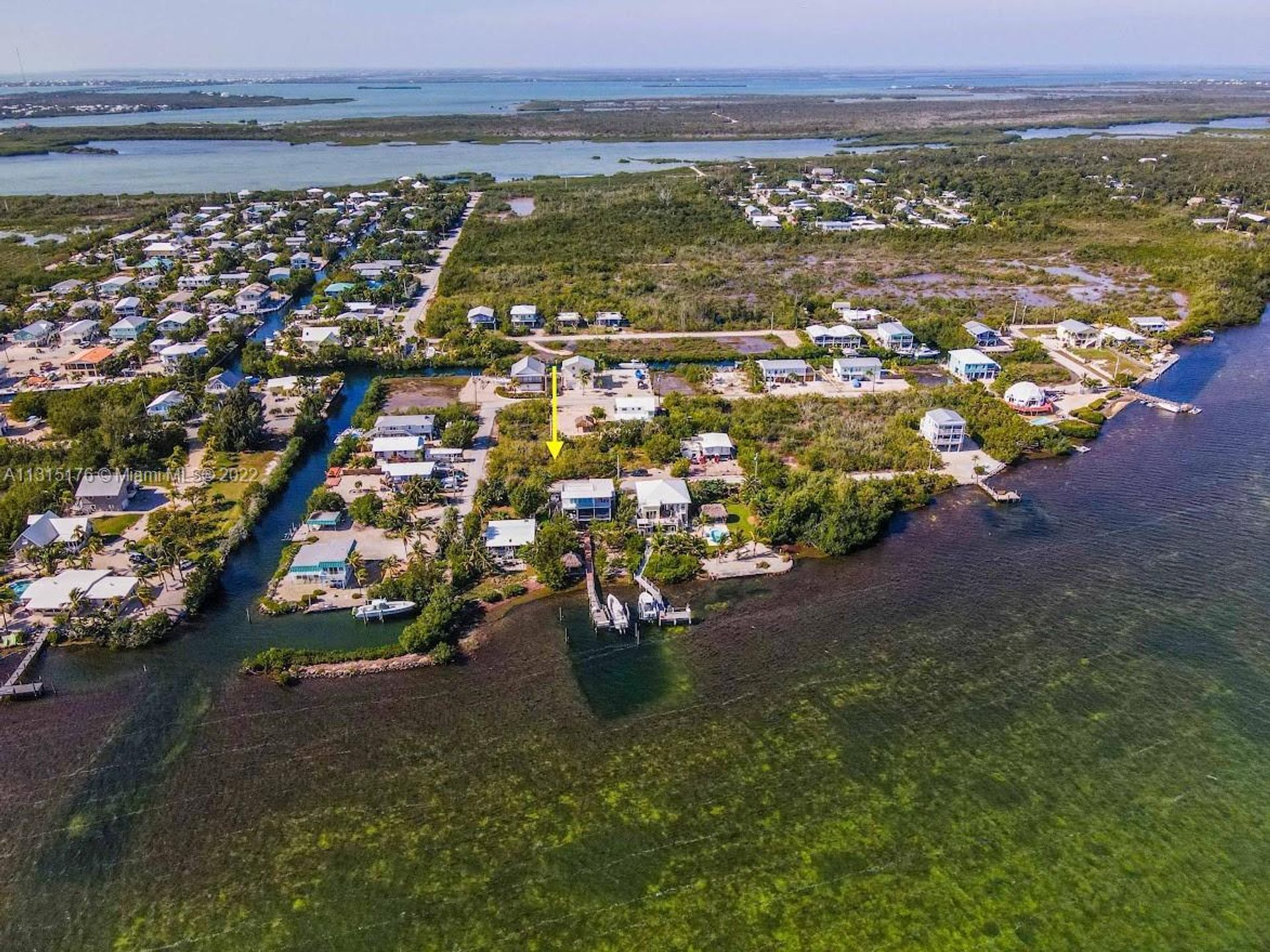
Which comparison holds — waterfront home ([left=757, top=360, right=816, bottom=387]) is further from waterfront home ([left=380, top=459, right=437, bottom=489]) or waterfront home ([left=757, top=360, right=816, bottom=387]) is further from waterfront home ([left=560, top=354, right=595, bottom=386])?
waterfront home ([left=380, top=459, right=437, bottom=489])

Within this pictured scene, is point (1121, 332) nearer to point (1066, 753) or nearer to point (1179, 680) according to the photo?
point (1179, 680)

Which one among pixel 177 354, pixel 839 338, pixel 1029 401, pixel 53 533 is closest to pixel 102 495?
pixel 53 533

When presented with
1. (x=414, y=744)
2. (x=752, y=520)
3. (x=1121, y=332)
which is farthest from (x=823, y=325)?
(x=414, y=744)

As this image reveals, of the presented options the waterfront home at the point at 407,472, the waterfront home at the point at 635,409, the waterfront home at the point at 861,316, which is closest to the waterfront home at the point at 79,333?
the waterfront home at the point at 407,472

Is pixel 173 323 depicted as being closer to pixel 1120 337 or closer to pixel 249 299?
pixel 249 299

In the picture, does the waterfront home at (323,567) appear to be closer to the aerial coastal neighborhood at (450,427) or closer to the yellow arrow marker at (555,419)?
the aerial coastal neighborhood at (450,427)

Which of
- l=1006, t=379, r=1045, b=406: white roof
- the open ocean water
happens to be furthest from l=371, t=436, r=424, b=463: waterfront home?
l=1006, t=379, r=1045, b=406: white roof

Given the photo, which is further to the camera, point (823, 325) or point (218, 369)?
point (823, 325)
